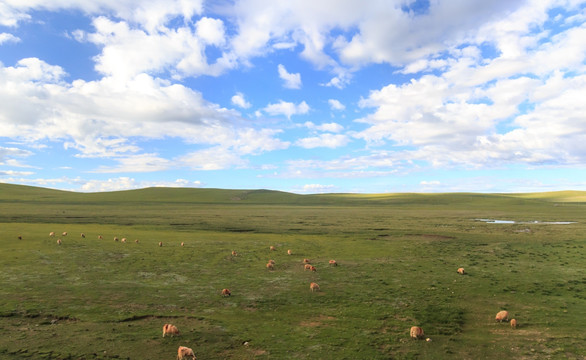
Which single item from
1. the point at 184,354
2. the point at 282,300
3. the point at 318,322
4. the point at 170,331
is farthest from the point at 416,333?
the point at 170,331

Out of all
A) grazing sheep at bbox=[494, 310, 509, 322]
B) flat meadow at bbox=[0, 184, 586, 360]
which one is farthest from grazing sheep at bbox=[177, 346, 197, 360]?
grazing sheep at bbox=[494, 310, 509, 322]

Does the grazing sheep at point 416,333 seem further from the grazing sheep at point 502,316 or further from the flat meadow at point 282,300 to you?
the grazing sheep at point 502,316

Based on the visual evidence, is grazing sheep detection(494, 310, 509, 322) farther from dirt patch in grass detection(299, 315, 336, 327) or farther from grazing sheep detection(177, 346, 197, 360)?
grazing sheep detection(177, 346, 197, 360)

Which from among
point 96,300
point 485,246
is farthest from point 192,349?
point 485,246

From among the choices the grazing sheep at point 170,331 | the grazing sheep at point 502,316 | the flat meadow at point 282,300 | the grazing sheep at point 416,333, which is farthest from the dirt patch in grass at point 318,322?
the grazing sheep at point 502,316

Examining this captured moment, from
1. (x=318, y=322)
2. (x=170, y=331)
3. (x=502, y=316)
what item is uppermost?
(x=170, y=331)

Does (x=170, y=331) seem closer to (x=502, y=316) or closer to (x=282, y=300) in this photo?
(x=282, y=300)

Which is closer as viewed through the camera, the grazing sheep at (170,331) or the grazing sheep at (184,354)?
the grazing sheep at (184,354)

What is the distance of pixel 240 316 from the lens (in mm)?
18562

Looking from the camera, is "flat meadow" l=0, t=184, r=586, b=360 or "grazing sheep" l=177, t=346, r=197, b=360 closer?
"grazing sheep" l=177, t=346, r=197, b=360

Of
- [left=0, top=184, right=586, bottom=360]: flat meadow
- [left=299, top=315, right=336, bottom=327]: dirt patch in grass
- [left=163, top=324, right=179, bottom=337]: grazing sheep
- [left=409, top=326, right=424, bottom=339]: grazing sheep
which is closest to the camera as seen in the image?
[left=0, top=184, right=586, bottom=360]: flat meadow

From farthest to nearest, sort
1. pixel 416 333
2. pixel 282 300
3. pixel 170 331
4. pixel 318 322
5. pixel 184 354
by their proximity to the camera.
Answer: pixel 282 300 < pixel 318 322 < pixel 416 333 < pixel 170 331 < pixel 184 354

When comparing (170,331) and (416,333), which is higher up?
(170,331)

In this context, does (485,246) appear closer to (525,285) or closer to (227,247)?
(525,285)
